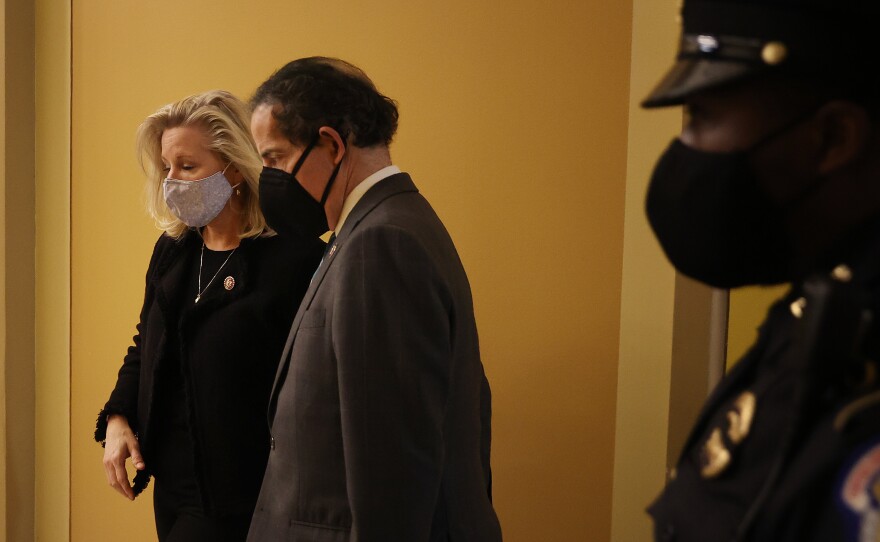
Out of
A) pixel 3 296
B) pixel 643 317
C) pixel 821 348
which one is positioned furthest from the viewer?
pixel 3 296

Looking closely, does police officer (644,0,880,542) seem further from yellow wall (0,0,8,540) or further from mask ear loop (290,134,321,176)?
yellow wall (0,0,8,540)

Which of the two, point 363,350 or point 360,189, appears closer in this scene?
point 363,350

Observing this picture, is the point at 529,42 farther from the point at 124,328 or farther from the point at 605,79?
the point at 124,328

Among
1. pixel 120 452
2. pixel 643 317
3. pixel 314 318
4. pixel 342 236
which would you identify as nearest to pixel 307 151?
pixel 342 236

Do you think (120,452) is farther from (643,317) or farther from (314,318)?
(643,317)

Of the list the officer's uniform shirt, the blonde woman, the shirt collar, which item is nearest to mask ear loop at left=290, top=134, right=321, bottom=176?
the shirt collar

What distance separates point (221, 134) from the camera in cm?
212

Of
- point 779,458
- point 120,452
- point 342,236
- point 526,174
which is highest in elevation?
point 526,174

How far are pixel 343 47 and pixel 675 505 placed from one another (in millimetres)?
2103

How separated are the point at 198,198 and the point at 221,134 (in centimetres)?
18

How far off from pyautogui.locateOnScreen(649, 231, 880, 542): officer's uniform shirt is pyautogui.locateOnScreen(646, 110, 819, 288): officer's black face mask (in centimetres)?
5

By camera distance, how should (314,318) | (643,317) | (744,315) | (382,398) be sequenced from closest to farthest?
(382,398)
(314,318)
(744,315)
(643,317)

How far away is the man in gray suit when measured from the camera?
146 cm

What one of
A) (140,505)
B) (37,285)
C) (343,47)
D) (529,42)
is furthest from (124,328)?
(529,42)
